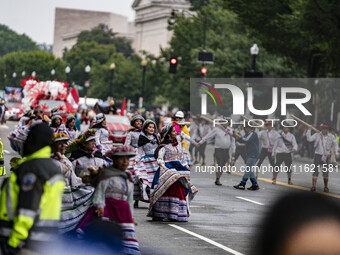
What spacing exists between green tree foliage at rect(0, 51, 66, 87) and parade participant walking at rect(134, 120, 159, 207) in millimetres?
118107

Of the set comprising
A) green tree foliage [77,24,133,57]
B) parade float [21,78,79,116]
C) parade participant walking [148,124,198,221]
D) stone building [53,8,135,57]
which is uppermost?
stone building [53,8,135,57]

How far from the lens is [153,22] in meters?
130

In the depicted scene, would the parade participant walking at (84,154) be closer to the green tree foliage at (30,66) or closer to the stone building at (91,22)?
the green tree foliage at (30,66)

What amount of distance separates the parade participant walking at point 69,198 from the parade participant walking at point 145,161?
5.04 m

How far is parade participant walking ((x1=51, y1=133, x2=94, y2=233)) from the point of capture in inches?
351

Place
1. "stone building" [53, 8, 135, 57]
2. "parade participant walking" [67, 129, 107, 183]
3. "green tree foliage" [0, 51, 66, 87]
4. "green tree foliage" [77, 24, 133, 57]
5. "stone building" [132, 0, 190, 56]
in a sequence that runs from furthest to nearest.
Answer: "stone building" [53, 8, 135, 57]
"green tree foliage" [77, 24, 133, 57]
"green tree foliage" [0, 51, 66, 87]
"stone building" [132, 0, 190, 56]
"parade participant walking" [67, 129, 107, 183]

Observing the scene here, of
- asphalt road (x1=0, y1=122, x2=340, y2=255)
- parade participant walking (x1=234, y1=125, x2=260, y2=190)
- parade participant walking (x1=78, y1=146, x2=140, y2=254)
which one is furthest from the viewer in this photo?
parade participant walking (x1=234, y1=125, x2=260, y2=190)

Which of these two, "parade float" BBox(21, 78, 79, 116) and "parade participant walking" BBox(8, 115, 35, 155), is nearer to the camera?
"parade participant walking" BBox(8, 115, 35, 155)

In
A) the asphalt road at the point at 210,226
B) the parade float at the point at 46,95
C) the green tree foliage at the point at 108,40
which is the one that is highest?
the green tree foliage at the point at 108,40

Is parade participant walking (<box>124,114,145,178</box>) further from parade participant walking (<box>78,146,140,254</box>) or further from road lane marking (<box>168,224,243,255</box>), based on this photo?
parade participant walking (<box>78,146,140,254</box>)

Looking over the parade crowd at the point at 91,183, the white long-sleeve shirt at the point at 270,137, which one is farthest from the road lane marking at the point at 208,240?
the white long-sleeve shirt at the point at 270,137

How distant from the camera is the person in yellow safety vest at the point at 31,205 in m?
5.07

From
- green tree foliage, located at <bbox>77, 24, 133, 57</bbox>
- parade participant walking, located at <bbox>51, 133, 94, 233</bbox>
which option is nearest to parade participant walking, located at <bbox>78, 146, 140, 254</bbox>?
parade participant walking, located at <bbox>51, 133, 94, 233</bbox>

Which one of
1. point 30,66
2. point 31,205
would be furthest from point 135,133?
point 30,66
